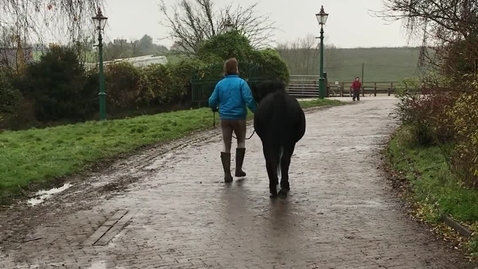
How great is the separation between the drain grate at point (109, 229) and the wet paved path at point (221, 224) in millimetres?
13

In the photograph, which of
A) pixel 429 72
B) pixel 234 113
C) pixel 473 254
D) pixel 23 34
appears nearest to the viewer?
pixel 473 254

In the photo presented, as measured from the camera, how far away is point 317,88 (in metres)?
47.7

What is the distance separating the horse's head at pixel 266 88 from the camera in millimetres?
9038

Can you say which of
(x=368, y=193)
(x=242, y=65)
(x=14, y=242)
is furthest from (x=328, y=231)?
(x=242, y=65)

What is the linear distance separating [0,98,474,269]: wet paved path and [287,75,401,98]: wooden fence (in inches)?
1408

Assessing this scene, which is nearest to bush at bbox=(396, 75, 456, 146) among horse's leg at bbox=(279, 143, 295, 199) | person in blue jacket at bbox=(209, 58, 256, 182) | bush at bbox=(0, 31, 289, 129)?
horse's leg at bbox=(279, 143, 295, 199)

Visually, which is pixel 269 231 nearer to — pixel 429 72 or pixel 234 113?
pixel 234 113

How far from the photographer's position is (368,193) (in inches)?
361

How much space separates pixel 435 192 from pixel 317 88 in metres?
39.8

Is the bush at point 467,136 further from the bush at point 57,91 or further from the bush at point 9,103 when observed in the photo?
the bush at point 57,91

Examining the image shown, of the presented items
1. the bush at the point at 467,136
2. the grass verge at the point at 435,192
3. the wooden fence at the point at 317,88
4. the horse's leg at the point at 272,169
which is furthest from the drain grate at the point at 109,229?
the wooden fence at the point at 317,88

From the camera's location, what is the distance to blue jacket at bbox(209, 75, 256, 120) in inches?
394

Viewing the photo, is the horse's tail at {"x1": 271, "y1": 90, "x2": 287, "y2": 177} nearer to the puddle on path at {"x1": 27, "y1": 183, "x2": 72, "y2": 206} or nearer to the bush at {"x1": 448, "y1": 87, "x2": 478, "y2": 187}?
the bush at {"x1": 448, "y1": 87, "x2": 478, "y2": 187}

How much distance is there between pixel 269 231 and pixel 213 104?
3.61 meters
